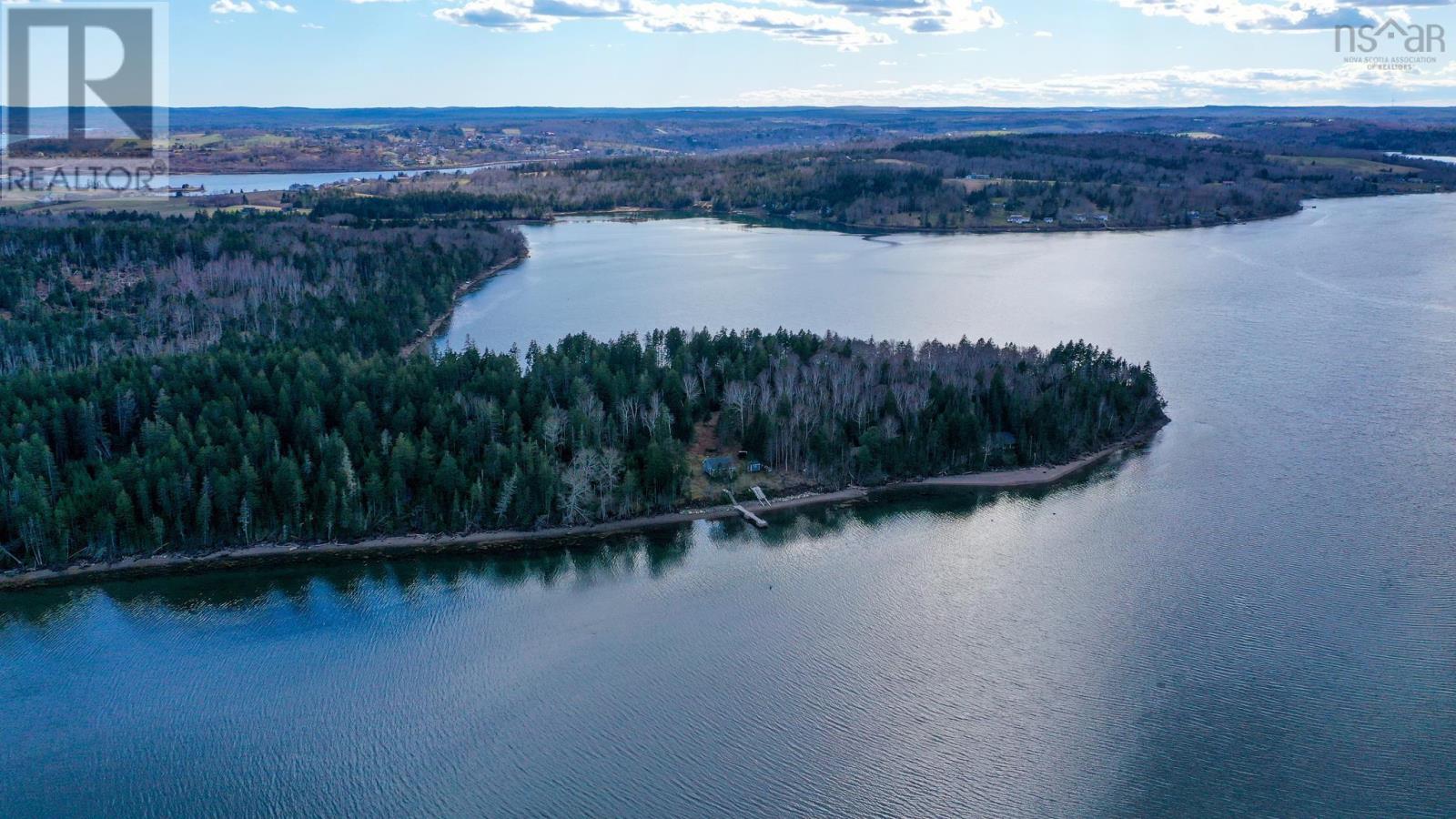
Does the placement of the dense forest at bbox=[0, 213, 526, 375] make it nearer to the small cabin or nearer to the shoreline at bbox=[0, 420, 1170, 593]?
the shoreline at bbox=[0, 420, 1170, 593]

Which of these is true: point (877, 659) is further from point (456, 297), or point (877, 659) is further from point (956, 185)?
point (956, 185)

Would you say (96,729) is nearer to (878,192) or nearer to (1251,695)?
(1251,695)

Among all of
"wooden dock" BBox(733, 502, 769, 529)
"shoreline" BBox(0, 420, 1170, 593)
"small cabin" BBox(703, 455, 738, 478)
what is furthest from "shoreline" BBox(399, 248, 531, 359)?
"wooden dock" BBox(733, 502, 769, 529)

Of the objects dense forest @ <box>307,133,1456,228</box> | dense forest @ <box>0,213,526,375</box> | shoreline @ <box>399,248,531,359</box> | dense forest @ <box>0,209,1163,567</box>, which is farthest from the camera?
dense forest @ <box>307,133,1456,228</box>

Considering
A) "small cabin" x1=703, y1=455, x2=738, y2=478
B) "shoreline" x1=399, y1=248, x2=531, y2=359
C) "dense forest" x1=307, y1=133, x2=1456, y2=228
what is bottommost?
"small cabin" x1=703, y1=455, x2=738, y2=478

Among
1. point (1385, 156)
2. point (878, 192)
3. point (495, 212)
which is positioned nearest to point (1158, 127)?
point (1385, 156)

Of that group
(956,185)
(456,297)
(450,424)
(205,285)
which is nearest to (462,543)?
(450,424)
